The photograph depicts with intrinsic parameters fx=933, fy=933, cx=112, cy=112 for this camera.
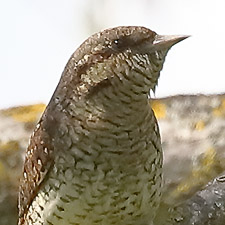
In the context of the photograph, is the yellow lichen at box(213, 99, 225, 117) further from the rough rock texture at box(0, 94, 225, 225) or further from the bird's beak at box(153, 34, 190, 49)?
the bird's beak at box(153, 34, 190, 49)

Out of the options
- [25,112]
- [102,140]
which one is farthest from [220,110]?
[102,140]

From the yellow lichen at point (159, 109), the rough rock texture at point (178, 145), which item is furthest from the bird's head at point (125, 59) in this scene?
the yellow lichen at point (159, 109)

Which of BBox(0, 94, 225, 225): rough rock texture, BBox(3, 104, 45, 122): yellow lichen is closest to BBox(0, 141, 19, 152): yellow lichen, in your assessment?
BBox(0, 94, 225, 225): rough rock texture

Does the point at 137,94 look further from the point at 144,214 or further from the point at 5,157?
the point at 5,157

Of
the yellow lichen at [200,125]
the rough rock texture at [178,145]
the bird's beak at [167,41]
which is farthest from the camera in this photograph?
the yellow lichen at [200,125]

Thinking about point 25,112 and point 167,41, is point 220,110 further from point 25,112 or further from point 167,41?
point 167,41

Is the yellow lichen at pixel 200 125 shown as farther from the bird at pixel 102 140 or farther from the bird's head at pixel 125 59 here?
the bird's head at pixel 125 59
